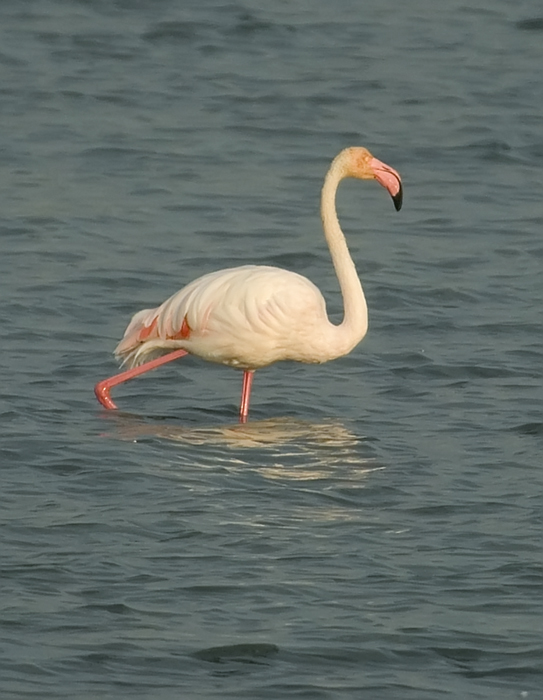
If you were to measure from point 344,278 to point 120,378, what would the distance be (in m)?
1.25

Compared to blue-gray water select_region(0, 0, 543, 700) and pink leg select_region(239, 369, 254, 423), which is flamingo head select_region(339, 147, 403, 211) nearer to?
blue-gray water select_region(0, 0, 543, 700)

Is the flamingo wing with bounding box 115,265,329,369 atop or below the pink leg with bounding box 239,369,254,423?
atop

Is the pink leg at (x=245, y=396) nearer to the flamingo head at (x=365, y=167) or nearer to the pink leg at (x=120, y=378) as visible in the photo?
the pink leg at (x=120, y=378)

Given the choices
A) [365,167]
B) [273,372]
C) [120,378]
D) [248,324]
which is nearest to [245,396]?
[248,324]

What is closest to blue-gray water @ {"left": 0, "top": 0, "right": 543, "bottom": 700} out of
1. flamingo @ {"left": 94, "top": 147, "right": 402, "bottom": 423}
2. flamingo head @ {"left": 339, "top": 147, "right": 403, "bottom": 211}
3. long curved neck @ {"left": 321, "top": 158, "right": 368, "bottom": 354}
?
flamingo @ {"left": 94, "top": 147, "right": 402, "bottom": 423}

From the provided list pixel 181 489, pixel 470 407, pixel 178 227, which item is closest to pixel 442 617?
pixel 181 489

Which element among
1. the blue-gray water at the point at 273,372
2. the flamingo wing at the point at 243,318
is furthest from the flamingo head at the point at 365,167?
the blue-gray water at the point at 273,372

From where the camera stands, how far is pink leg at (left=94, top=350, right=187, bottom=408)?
8664 millimetres

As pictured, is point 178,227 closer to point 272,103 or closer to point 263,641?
point 272,103

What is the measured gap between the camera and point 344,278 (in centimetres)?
889

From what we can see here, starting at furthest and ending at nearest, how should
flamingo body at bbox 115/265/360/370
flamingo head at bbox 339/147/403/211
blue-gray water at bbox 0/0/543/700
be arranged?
flamingo head at bbox 339/147/403/211
flamingo body at bbox 115/265/360/370
blue-gray water at bbox 0/0/543/700

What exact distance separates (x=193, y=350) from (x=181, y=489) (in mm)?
1617

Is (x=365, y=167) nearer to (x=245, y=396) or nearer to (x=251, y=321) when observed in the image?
(x=251, y=321)

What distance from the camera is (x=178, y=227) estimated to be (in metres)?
12.2
